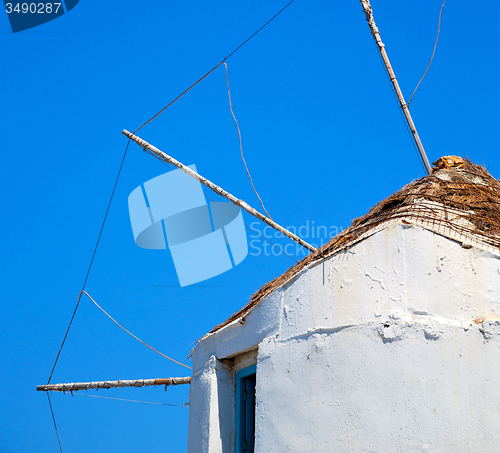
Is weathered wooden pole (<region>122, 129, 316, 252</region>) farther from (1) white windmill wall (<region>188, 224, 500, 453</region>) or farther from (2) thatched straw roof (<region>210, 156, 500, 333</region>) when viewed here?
(1) white windmill wall (<region>188, 224, 500, 453</region>)

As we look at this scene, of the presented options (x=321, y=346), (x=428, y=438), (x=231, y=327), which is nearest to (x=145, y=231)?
(x=231, y=327)

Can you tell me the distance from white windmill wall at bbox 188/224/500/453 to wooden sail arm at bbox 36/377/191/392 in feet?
13.7

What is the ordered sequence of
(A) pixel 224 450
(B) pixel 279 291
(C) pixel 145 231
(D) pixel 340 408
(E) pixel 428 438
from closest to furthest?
1. (E) pixel 428 438
2. (D) pixel 340 408
3. (B) pixel 279 291
4. (A) pixel 224 450
5. (C) pixel 145 231

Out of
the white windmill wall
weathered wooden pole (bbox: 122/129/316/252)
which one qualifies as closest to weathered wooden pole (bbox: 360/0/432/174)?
weathered wooden pole (bbox: 122/129/316/252)

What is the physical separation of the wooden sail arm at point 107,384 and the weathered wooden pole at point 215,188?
12.1 feet

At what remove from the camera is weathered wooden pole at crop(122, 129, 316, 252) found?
12.1m

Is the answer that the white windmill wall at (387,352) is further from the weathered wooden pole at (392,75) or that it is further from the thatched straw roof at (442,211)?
the weathered wooden pole at (392,75)

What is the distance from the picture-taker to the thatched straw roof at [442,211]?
6297 mm

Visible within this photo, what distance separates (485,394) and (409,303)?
1.06m

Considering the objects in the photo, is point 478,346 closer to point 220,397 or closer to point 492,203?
point 492,203

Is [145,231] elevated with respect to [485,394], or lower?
elevated

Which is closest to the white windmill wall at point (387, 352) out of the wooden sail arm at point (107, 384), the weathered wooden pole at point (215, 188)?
the wooden sail arm at point (107, 384)

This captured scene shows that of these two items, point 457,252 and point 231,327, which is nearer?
point 457,252

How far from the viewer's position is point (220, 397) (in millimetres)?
7477
